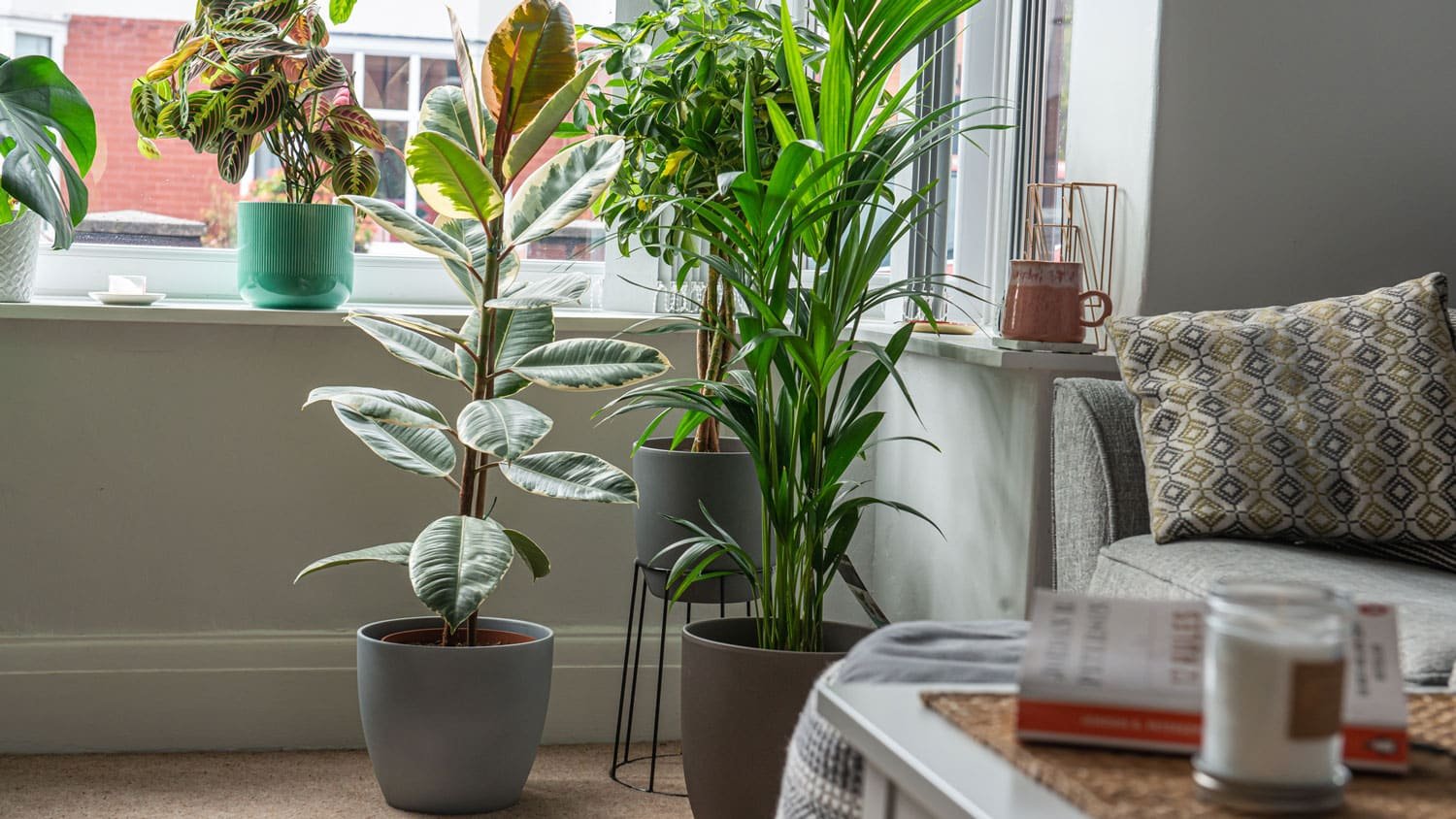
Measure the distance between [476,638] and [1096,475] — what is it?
104cm

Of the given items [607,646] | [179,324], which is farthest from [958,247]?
[179,324]

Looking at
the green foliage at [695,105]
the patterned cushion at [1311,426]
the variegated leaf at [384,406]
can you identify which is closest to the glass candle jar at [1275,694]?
the patterned cushion at [1311,426]

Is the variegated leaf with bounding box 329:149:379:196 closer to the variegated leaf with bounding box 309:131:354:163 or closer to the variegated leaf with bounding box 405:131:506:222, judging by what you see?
the variegated leaf with bounding box 309:131:354:163

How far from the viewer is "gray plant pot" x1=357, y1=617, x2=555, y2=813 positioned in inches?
83.4

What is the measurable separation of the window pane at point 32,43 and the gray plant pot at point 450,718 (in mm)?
1383

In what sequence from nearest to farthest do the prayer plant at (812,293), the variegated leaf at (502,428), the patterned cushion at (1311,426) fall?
the patterned cushion at (1311,426) → the prayer plant at (812,293) → the variegated leaf at (502,428)

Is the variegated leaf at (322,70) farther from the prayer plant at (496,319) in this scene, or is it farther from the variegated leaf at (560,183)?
the variegated leaf at (560,183)

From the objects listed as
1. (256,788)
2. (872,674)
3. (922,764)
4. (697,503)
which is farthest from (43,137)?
(922,764)

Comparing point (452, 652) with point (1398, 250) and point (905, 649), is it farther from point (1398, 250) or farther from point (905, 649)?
point (1398, 250)

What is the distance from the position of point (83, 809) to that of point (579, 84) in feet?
4.68

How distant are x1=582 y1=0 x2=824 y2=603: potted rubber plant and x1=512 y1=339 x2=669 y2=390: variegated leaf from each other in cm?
11

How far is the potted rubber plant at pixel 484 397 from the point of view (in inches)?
81.8

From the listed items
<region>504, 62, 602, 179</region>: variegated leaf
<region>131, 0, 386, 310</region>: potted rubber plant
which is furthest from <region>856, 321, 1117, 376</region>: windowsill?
<region>131, 0, 386, 310</region>: potted rubber plant

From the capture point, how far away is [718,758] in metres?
1.94
